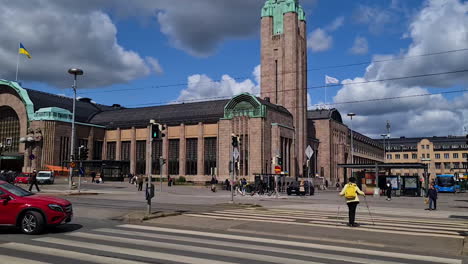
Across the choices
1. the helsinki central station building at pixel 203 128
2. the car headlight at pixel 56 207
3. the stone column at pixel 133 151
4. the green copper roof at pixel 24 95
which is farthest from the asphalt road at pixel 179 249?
the stone column at pixel 133 151

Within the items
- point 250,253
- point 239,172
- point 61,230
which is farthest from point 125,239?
point 239,172

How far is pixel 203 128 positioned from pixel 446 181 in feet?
134

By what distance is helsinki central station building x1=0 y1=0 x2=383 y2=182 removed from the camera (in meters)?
67.7

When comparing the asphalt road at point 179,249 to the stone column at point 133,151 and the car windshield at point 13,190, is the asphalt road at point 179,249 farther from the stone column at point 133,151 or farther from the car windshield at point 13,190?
the stone column at point 133,151

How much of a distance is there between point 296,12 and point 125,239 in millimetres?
73557

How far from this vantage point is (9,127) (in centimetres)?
7462

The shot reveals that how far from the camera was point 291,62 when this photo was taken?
75.5 metres

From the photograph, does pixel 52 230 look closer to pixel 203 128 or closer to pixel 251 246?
pixel 251 246

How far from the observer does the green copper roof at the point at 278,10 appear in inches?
3063

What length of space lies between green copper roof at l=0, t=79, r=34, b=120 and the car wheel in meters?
65.8

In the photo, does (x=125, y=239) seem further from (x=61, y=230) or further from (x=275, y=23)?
(x=275, y=23)

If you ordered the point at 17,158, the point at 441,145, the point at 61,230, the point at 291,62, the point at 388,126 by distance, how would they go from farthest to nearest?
the point at 441,145 → the point at 388,126 → the point at 291,62 → the point at 17,158 → the point at 61,230

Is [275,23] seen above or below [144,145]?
above

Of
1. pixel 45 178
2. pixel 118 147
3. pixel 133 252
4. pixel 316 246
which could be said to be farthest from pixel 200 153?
pixel 133 252
